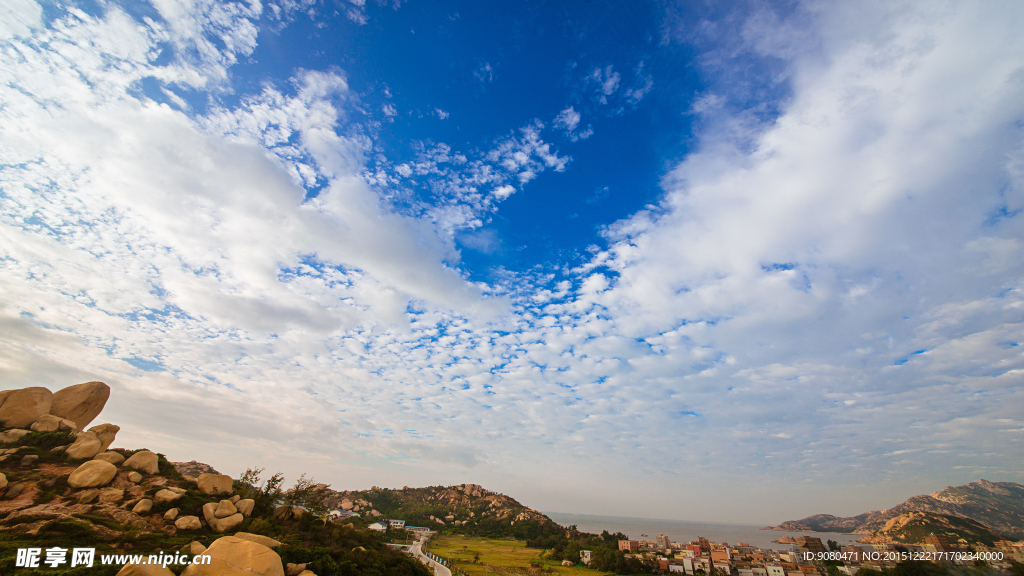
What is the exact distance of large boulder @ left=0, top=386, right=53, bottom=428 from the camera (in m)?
28.1

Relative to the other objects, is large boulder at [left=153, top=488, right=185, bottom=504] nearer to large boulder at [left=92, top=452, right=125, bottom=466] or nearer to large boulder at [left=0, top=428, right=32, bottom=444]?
large boulder at [left=92, top=452, right=125, bottom=466]

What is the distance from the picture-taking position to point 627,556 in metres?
66.8

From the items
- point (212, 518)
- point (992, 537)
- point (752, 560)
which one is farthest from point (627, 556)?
point (212, 518)

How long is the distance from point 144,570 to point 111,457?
2342 cm

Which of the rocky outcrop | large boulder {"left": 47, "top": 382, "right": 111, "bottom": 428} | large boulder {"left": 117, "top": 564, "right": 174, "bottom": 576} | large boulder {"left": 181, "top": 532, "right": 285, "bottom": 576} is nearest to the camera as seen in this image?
large boulder {"left": 117, "top": 564, "right": 174, "bottom": 576}

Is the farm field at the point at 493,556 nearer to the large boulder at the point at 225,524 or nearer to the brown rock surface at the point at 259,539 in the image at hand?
the large boulder at the point at 225,524

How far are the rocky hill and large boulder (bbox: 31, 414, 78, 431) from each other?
0.08 meters

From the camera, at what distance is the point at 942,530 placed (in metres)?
41.4

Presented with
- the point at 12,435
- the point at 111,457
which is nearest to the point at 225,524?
the point at 111,457

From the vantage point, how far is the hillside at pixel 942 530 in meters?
37.3

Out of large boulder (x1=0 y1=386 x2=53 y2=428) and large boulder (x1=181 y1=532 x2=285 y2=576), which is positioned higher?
large boulder (x1=0 y1=386 x2=53 y2=428)

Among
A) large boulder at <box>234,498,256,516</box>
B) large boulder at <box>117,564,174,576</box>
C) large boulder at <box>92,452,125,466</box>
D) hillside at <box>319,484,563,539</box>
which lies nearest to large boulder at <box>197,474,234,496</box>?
large boulder at <box>234,498,256,516</box>

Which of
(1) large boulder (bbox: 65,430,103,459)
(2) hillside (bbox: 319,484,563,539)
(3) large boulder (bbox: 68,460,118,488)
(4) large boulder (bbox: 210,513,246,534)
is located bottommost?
(2) hillside (bbox: 319,484,563,539)

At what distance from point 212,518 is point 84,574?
13902 millimetres
